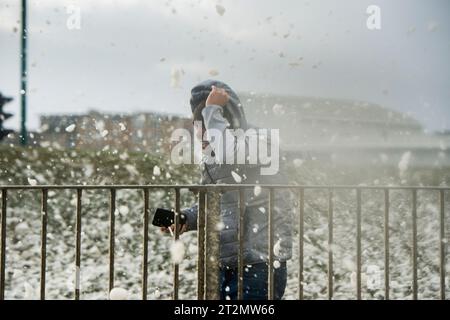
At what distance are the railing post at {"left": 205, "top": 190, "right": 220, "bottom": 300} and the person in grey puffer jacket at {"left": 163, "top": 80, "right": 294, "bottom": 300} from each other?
0.03 meters

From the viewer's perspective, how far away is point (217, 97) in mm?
3654

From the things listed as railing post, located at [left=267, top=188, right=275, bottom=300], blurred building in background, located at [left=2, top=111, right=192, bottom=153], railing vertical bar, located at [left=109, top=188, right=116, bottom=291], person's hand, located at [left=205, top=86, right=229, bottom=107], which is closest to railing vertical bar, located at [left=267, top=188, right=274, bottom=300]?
railing post, located at [left=267, top=188, right=275, bottom=300]

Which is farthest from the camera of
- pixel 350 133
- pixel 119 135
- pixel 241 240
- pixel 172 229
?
pixel 350 133

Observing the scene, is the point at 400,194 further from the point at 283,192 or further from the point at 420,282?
the point at 283,192

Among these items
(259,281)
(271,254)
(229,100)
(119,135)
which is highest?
(119,135)

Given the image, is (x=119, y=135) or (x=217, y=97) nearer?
(x=217, y=97)

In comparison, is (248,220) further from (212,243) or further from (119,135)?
(119,135)

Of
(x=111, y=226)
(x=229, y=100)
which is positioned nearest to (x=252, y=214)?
(x=229, y=100)

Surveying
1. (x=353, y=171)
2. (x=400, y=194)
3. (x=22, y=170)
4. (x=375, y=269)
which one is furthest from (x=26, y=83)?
(x=400, y=194)

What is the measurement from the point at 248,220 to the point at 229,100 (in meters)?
0.78
